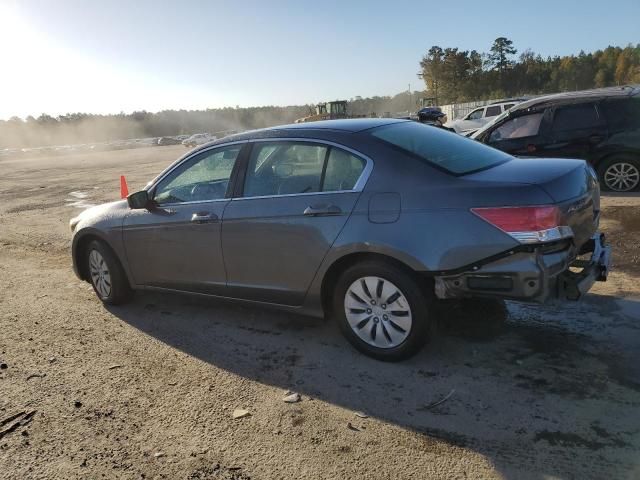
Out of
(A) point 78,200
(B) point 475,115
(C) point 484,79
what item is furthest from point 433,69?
(A) point 78,200

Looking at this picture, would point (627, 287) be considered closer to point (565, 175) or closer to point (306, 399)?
point (565, 175)

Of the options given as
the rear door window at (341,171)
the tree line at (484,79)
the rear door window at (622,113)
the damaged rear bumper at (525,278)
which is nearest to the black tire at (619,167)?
the rear door window at (622,113)

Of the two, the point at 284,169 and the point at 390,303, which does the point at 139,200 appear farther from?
the point at 390,303

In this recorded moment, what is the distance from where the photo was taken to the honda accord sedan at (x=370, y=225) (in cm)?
323

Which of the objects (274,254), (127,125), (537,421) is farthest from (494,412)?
(127,125)

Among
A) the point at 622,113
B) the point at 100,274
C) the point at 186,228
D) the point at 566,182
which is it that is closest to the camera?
the point at 566,182

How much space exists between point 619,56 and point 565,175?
3569 inches

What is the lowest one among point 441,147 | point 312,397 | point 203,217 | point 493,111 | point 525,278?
point 312,397

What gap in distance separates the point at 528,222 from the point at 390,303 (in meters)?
1.05

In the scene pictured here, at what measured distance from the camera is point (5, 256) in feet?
26.7

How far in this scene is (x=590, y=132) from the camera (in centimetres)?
914

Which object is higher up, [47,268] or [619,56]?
[619,56]

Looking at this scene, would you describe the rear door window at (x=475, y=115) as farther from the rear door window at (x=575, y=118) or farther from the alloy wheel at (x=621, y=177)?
the alloy wheel at (x=621, y=177)

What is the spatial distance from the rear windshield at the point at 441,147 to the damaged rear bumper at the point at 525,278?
70cm
